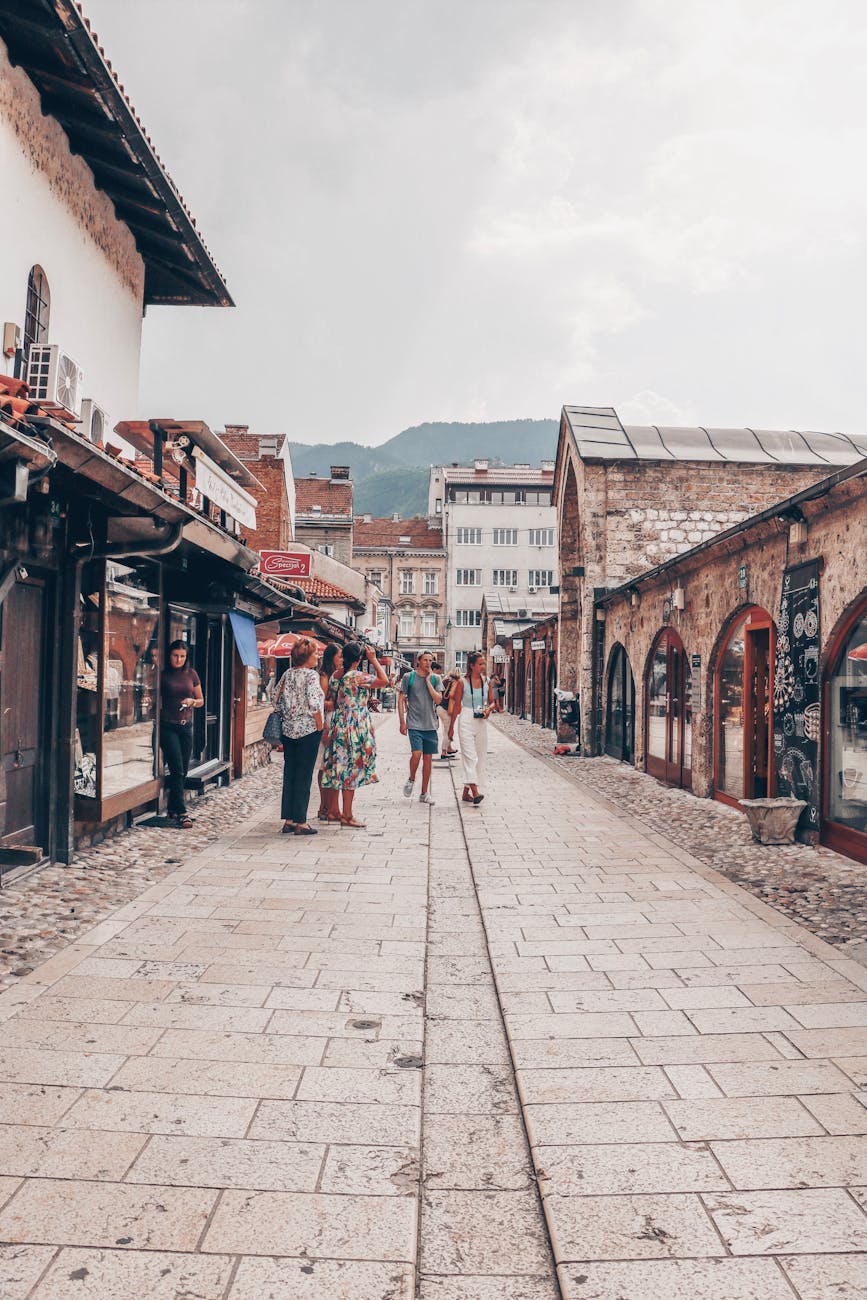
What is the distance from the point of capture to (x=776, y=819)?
8844mm

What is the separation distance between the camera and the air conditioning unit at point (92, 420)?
34.3 feet

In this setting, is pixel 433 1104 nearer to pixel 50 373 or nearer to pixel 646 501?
pixel 50 373

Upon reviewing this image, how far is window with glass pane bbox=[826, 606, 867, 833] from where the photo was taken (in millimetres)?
7996

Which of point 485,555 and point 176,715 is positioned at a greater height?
point 485,555

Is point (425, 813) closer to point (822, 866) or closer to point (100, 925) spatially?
point (822, 866)

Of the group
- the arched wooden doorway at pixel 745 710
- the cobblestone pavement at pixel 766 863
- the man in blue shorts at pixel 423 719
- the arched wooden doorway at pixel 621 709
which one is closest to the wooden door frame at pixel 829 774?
the cobblestone pavement at pixel 766 863

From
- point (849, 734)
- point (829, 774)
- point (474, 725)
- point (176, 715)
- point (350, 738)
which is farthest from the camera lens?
point (474, 725)

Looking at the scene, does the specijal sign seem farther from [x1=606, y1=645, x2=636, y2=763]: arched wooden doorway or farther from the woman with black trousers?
the woman with black trousers

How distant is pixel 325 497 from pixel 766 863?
49429 millimetres

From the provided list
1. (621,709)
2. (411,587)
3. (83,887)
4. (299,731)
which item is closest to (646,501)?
(621,709)

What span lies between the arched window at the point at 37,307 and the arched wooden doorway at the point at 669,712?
9038 mm

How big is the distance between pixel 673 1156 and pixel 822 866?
209 inches

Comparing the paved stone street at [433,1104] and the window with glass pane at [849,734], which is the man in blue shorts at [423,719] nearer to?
the window with glass pane at [849,734]

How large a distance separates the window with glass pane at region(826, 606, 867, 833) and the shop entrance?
634cm
